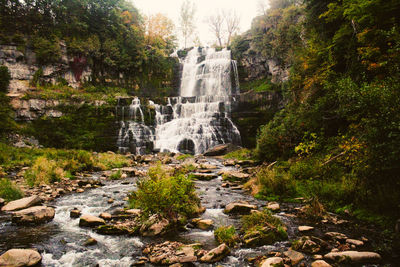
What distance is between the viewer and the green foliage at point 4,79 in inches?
947

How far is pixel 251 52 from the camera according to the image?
3438 cm

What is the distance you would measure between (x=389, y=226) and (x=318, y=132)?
6.37 meters

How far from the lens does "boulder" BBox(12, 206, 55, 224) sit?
564cm

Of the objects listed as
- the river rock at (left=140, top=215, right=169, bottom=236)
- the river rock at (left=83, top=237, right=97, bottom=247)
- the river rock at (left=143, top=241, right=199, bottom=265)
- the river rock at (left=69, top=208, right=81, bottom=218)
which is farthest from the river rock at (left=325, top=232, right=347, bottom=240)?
the river rock at (left=69, top=208, right=81, bottom=218)

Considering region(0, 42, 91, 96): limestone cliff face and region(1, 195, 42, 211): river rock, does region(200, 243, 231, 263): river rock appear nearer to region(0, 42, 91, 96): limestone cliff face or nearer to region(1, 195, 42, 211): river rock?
region(1, 195, 42, 211): river rock

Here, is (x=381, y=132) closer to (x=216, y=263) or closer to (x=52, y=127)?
(x=216, y=263)

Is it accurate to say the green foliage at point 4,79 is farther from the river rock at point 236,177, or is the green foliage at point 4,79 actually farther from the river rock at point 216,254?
the river rock at point 216,254

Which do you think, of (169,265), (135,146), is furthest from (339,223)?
(135,146)

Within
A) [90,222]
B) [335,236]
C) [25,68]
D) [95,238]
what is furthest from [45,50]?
[335,236]

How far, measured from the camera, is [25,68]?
87.8 ft

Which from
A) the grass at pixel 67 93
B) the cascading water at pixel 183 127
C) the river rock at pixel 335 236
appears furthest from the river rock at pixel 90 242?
the grass at pixel 67 93

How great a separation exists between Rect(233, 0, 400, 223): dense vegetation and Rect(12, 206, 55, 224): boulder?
6520 mm

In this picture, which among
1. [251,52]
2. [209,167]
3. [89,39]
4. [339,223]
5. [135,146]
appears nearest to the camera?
[339,223]

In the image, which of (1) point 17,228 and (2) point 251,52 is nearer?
(1) point 17,228
